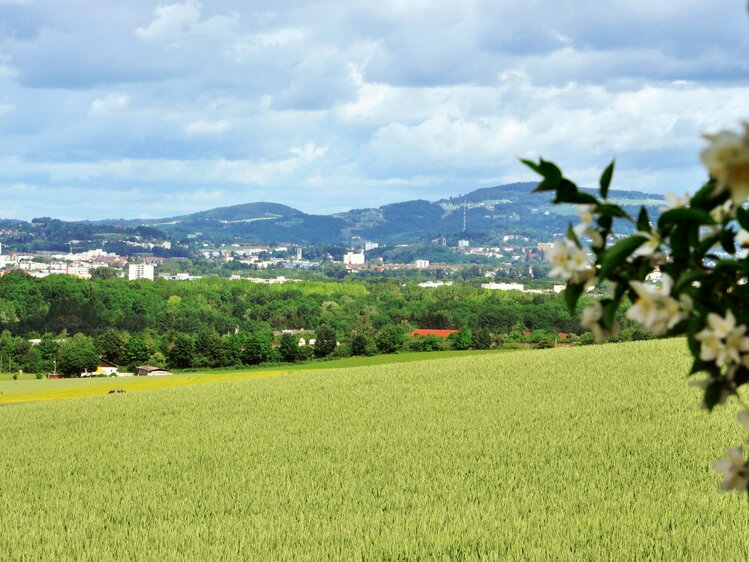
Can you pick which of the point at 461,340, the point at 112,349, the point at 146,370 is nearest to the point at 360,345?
the point at 461,340

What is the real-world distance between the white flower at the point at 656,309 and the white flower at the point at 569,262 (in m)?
0.21

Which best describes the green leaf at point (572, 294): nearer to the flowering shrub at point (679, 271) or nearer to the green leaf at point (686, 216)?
the flowering shrub at point (679, 271)

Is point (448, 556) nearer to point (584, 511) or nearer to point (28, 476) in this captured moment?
point (584, 511)

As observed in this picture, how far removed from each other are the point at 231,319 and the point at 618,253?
454 ft

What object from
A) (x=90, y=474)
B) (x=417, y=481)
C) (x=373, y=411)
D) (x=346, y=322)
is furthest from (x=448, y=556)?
(x=346, y=322)

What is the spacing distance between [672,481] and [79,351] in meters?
76.2

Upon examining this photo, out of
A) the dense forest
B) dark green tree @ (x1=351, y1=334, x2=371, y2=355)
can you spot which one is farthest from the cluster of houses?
dark green tree @ (x1=351, y1=334, x2=371, y2=355)

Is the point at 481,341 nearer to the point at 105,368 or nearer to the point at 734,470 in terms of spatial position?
the point at 105,368

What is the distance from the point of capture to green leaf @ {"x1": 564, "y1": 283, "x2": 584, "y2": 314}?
7.76 ft

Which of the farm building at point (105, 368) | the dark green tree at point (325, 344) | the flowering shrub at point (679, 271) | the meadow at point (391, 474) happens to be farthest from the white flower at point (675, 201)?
the farm building at point (105, 368)

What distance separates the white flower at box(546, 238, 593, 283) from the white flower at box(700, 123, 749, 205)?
0.74 m

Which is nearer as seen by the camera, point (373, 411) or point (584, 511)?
point (584, 511)

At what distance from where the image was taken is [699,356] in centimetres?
217

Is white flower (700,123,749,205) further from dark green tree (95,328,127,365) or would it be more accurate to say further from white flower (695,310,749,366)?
dark green tree (95,328,127,365)
